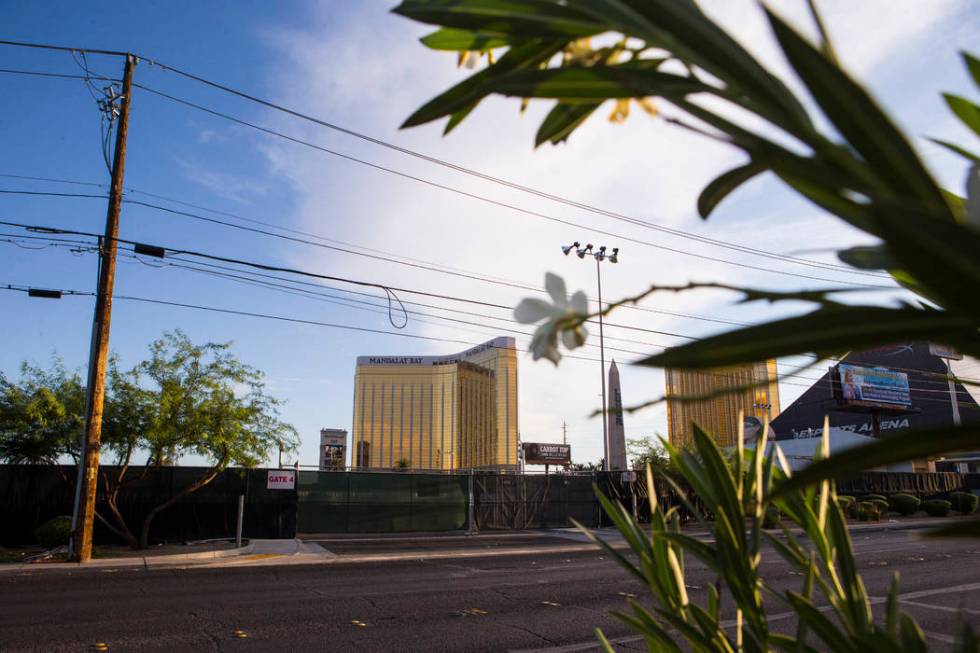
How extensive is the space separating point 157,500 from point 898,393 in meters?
35.4

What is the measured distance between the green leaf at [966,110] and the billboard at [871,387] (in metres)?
37.2

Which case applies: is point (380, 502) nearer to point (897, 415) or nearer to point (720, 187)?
point (720, 187)

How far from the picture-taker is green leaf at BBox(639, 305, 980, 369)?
0.39 metres

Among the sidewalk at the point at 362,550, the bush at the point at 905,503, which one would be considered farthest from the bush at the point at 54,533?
the bush at the point at 905,503

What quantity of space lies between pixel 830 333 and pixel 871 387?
39919mm

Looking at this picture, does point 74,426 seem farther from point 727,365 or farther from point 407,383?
point 407,383

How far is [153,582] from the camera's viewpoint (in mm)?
9555

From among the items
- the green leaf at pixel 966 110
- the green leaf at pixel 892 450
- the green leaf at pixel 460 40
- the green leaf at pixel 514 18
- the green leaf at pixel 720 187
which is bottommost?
the green leaf at pixel 892 450

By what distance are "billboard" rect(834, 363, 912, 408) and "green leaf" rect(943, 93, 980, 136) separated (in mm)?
37207

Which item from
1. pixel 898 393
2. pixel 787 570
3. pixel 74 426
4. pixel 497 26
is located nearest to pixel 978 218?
pixel 497 26

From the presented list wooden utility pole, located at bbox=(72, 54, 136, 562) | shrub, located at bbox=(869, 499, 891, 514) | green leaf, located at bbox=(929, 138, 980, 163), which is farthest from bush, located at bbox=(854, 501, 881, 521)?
green leaf, located at bbox=(929, 138, 980, 163)

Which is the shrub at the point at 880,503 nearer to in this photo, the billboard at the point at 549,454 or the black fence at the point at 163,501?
→ the billboard at the point at 549,454

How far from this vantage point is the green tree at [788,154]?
0.37 metres

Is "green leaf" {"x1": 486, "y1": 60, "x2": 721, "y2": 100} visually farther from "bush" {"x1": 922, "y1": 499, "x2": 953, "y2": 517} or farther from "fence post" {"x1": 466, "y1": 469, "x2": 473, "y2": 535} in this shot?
"bush" {"x1": 922, "y1": 499, "x2": 953, "y2": 517}
